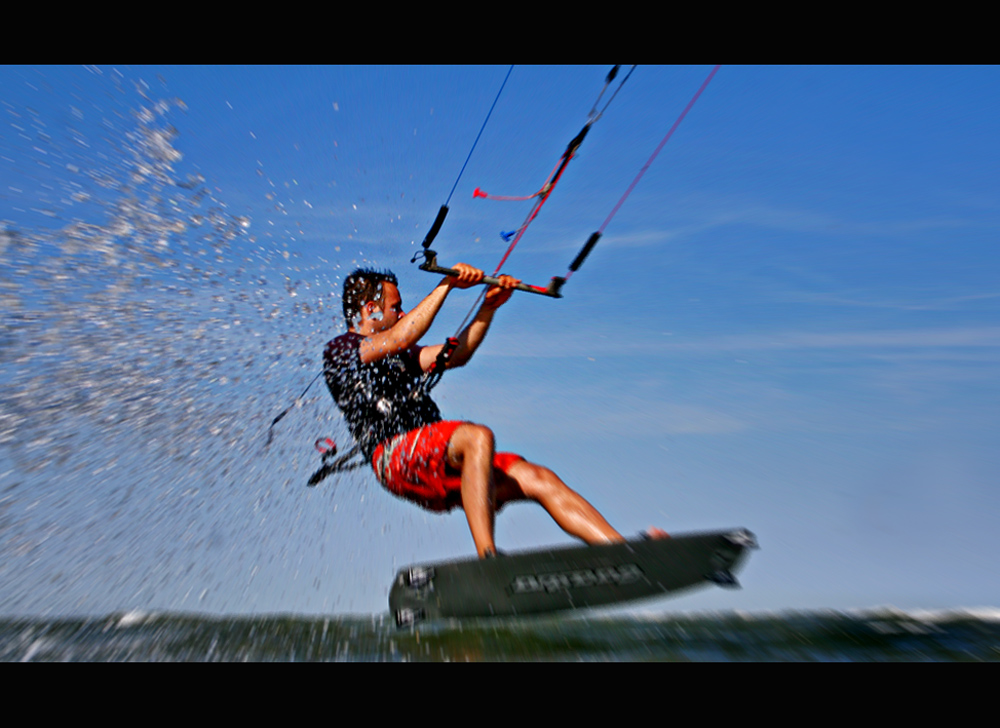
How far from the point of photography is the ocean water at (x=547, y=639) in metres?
3.33

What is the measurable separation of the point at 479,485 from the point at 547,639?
83 centimetres

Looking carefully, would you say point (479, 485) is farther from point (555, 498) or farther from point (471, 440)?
point (555, 498)

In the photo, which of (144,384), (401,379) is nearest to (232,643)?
(401,379)

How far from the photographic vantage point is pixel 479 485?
139 inches

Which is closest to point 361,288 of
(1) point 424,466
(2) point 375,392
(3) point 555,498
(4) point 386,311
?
(4) point 386,311

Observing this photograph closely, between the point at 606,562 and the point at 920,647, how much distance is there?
1.54 meters

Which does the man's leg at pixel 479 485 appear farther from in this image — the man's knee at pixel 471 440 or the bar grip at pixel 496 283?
the bar grip at pixel 496 283

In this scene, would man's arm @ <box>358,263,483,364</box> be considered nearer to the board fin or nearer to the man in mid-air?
the man in mid-air

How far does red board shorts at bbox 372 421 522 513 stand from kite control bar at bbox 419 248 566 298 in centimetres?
73

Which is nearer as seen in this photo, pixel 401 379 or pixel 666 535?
pixel 666 535

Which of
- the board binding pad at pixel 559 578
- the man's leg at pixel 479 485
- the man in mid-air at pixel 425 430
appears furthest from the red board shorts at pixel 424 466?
the board binding pad at pixel 559 578

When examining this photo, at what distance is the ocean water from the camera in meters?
3.33

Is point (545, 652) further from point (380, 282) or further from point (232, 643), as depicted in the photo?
point (380, 282)

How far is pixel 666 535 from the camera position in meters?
3.55
